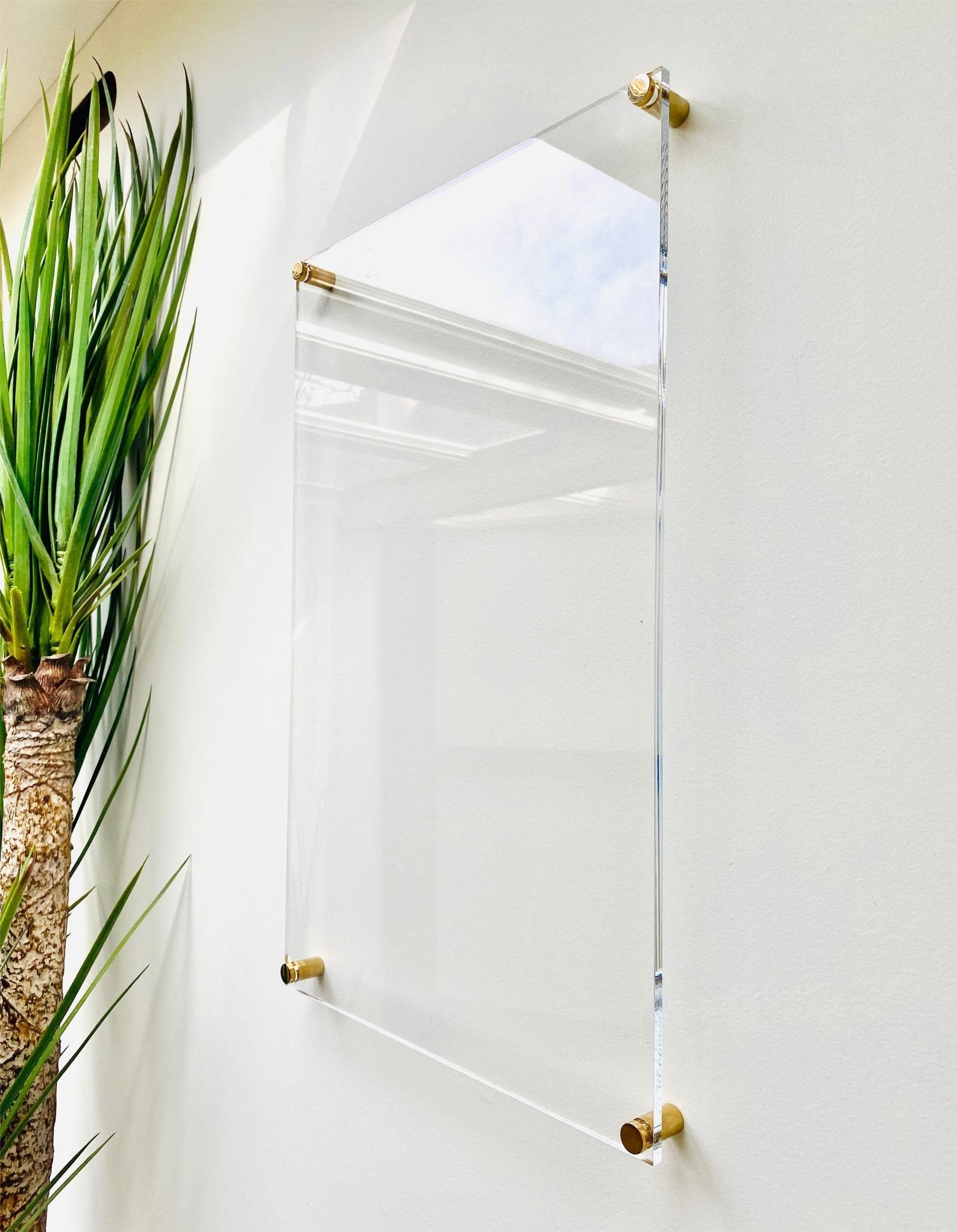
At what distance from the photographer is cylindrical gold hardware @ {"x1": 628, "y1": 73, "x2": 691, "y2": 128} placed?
763 mm

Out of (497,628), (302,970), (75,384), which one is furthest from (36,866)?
(497,628)

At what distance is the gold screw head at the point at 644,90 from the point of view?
2.50 feet

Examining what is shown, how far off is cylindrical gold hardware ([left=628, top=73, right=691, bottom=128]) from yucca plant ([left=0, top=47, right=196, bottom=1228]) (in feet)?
2.83

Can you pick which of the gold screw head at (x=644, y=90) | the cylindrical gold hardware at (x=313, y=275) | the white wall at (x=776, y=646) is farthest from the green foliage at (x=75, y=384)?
the gold screw head at (x=644, y=90)

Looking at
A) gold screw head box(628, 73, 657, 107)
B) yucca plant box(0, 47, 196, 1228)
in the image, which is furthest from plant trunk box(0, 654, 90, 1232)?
gold screw head box(628, 73, 657, 107)

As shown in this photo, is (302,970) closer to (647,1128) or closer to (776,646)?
(647,1128)

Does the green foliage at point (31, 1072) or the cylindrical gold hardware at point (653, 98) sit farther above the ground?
the cylindrical gold hardware at point (653, 98)

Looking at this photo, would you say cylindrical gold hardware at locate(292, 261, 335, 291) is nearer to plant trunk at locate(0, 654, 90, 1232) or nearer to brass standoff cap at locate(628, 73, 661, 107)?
brass standoff cap at locate(628, 73, 661, 107)

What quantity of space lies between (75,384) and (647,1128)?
1.17m

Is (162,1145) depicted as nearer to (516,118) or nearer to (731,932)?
(731,932)

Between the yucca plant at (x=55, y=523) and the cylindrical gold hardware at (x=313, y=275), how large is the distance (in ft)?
1.15

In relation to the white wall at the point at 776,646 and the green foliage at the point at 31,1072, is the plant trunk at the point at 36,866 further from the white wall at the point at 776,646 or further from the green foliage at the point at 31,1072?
the white wall at the point at 776,646

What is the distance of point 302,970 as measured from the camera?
1.09m

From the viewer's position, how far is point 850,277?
673 millimetres
